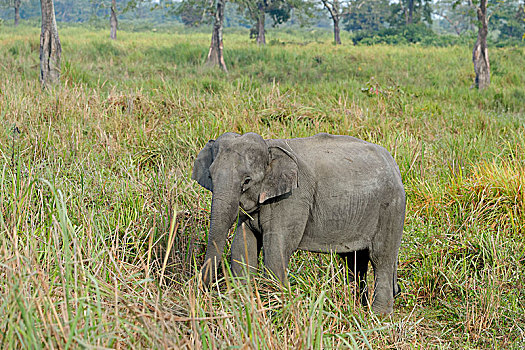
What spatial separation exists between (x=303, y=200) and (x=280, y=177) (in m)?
0.24

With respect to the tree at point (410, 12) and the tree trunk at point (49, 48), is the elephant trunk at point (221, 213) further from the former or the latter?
the tree at point (410, 12)

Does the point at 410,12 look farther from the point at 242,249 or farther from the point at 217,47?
the point at 242,249

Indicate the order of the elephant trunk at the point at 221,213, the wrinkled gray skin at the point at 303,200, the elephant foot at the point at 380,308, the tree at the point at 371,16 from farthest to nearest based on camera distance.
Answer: the tree at the point at 371,16 → the elephant foot at the point at 380,308 → the wrinkled gray skin at the point at 303,200 → the elephant trunk at the point at 221,213

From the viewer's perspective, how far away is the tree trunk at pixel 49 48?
9.41m

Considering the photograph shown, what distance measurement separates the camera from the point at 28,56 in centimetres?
1295

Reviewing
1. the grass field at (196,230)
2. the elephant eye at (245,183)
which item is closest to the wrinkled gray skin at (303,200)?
the elephant eye at (245,183)

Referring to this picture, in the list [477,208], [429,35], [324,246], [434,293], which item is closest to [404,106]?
[477,208]

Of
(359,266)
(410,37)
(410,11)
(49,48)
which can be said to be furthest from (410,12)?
(359,266)

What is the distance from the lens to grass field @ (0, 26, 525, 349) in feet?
6.72

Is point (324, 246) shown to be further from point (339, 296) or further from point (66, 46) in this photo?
point (66, 46)

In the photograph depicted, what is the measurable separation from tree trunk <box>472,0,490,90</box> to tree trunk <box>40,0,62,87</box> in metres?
9.46

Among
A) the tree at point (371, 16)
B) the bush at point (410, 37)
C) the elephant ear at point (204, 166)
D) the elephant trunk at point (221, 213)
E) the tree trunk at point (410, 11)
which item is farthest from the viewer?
the tree at point (371, 16)

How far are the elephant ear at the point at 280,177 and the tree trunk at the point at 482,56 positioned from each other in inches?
437

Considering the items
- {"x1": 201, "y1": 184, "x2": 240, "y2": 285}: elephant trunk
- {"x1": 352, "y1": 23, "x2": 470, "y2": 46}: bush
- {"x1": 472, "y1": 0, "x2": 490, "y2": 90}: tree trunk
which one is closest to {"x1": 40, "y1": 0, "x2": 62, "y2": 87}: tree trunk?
{"x1": 201, "y1": 184, "x2": 240, "y2": 285}: elephant trunk
